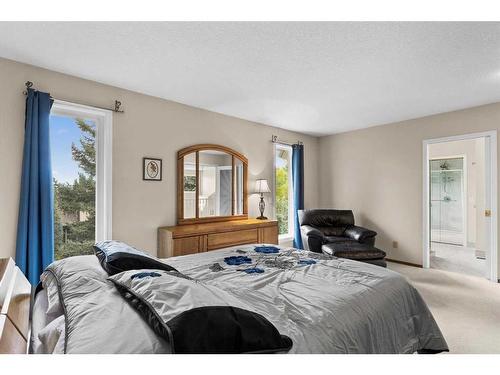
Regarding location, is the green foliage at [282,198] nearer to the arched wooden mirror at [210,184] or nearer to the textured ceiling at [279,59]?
the arched wooden mirror at [210,184]

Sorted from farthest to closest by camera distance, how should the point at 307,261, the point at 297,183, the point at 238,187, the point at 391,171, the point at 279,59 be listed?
the point at 297,183 < the point at 391,171 < the point at 238,187 < the point at 279,59 < the point at 307,261

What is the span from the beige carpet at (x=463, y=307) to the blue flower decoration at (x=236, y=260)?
1719mm

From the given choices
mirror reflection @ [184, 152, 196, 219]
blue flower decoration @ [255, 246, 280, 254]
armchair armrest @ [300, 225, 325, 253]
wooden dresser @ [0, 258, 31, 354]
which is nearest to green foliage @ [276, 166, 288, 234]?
armchair armrest @ [300, 225, 325, 253]

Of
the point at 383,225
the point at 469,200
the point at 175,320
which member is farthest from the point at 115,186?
the point at 469,200

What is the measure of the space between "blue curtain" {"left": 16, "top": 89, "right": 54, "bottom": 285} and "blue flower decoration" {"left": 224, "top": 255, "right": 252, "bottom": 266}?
1.79 m

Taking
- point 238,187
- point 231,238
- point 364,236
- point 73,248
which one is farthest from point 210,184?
point 364,236

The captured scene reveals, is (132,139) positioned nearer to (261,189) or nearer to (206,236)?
(206,236)

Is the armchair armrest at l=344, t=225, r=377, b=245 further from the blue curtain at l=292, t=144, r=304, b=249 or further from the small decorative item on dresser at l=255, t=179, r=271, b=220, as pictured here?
the small decorative item on dresser at l=255, t=179, r=271, b=220

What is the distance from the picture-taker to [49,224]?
103 inches

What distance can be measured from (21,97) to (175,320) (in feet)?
9.34

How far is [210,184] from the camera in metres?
4.09

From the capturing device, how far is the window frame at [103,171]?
10.1 feet

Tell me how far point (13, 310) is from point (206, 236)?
7.98 feet

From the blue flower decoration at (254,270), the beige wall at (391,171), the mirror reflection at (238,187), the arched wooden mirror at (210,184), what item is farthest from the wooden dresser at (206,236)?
the beige wall at (391,171)
